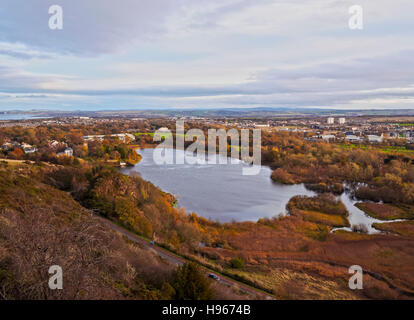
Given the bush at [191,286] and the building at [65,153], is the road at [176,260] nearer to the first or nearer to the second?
the bush at [191,286]

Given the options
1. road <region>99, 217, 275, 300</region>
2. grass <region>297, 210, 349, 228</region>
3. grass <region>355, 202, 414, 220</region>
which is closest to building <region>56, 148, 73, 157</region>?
road <region>99, 217, 275, 300</region>

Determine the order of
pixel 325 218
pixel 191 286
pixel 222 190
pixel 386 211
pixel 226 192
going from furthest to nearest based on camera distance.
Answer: pixel 222 190
pixel 226 192
pixel 386 211
pixel 325 218
pixel 191 286

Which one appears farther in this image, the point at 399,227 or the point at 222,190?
the point at 222,190

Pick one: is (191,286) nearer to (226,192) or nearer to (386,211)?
(226,192)

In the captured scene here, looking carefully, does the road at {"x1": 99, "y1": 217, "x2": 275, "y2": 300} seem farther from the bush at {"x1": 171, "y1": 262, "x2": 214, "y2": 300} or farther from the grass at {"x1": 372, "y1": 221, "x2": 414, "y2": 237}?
the grass at {"x1": 372, "y1": 221, "x2": 414, "y2": 237}

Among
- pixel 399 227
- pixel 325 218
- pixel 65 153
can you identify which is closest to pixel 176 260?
pixel 325 218

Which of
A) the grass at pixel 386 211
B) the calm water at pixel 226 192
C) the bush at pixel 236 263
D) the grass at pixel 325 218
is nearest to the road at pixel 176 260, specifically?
the bush at pixel 236 263

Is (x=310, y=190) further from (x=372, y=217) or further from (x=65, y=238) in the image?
(x=65, y=238)
